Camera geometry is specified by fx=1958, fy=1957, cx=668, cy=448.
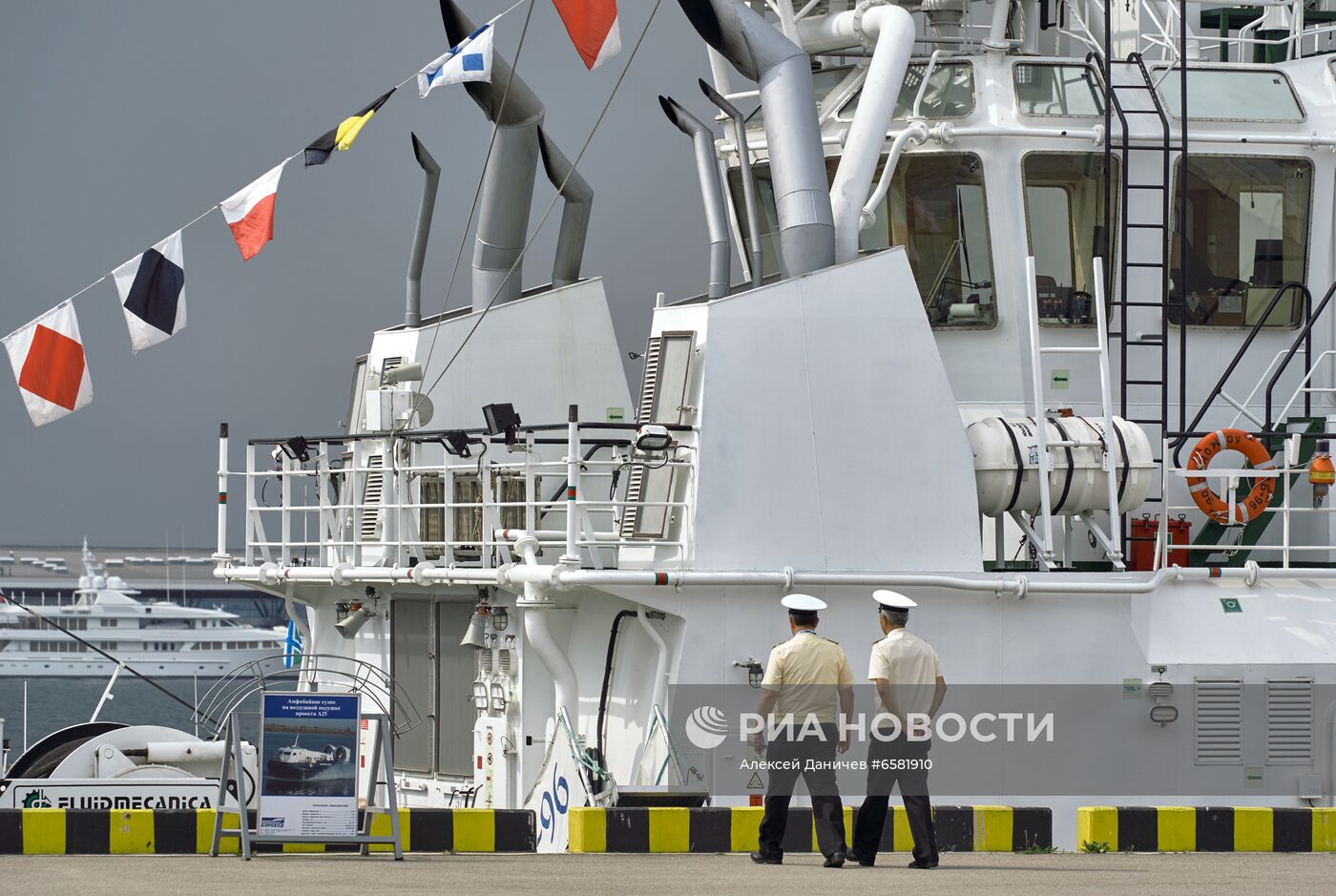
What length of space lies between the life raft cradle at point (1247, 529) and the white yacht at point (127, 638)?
380 feet

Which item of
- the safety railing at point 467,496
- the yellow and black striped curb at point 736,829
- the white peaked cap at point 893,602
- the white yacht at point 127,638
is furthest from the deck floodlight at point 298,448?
the white yacht at point 127,638

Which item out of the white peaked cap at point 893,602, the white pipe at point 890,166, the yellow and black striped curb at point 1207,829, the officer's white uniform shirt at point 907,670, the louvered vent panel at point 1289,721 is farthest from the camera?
the white pipe at point 890,166

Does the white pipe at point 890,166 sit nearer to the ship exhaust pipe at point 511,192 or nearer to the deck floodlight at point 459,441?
the deck floodlight at point 459,441

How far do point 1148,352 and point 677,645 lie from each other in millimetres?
5113

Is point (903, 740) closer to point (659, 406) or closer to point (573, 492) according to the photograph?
point (573, 492)

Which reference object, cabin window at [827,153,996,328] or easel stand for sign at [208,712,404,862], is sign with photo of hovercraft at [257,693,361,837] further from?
cabin window at [827,153,996,328]

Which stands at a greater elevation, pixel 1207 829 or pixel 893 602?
pixel 893 602

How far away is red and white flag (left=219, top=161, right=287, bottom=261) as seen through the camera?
16391mm

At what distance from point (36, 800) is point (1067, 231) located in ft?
29.1

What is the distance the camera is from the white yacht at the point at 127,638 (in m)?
130

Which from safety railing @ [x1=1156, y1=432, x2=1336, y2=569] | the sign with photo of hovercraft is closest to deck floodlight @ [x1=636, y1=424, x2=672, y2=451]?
the sign with photo of hovercraft

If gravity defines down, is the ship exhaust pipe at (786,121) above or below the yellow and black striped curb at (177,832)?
above

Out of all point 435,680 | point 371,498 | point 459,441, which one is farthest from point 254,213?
point 435,680

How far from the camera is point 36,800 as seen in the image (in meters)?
12.9
